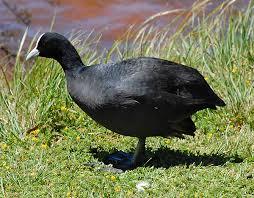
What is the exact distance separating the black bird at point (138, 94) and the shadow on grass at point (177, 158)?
0.49ft

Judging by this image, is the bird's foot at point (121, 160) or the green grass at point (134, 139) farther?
the bird's foot at point (121, 160)

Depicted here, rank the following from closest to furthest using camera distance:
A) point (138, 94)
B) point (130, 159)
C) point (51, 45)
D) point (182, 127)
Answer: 1. point (138, 94)
2. point (182, 127)
3. point (51, 45)
4. point (130, 159)

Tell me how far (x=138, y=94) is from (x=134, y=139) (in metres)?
1.22

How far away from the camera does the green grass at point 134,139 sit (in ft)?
18.8

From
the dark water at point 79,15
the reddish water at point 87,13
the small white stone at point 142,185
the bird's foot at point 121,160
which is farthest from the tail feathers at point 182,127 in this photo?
the reddish water at point 87,13

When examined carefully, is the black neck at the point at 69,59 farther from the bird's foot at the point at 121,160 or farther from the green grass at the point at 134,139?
the bird's foot at the point at 121,160

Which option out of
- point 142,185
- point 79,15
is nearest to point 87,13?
point 79,15

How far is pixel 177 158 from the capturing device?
6.45 m

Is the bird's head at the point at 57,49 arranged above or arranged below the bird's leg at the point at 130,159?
above

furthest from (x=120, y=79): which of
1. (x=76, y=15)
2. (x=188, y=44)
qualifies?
(x=76, y=15)

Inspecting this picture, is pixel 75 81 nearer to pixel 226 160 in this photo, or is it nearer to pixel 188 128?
pixel 188 128

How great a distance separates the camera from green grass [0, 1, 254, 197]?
18.8ft

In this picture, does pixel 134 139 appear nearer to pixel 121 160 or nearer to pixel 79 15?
pixel 121 160

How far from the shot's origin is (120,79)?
19.7ft
